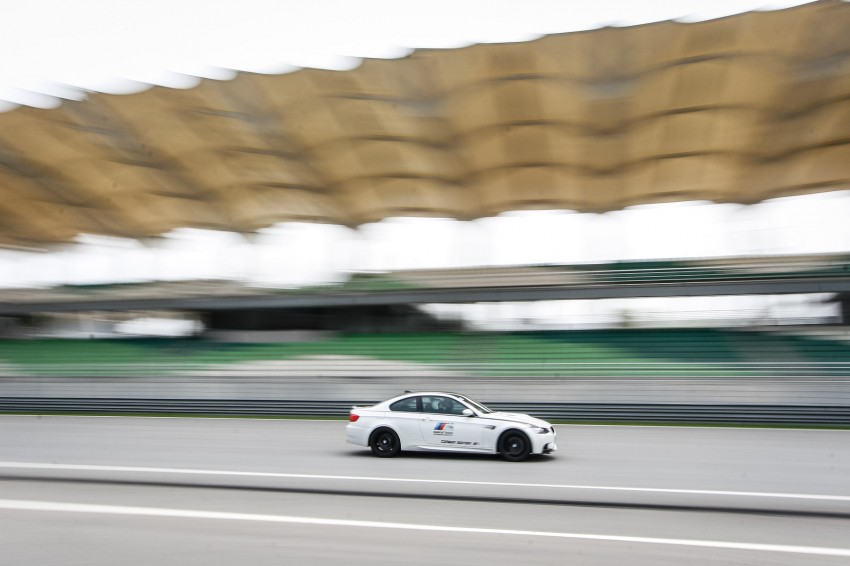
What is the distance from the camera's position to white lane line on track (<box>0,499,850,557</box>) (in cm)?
601

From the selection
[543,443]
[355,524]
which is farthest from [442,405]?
[355,524]

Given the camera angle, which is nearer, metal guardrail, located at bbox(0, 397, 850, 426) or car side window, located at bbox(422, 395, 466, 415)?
car side window, located at bbox(422, 395, 466, 415)

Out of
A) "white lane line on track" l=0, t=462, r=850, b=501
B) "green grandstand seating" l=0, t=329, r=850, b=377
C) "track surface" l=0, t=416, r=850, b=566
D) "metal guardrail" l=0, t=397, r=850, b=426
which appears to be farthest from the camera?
"green grandstand seating" l=0, t=329, r=850, b=377

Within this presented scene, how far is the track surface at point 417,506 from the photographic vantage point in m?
5.89

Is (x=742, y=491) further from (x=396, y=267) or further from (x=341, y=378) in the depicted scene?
(x=396, y=267)

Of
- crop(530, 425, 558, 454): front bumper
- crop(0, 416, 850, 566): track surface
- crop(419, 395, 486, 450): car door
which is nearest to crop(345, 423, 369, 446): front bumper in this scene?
crop(0, 416, 850, 566): track surface

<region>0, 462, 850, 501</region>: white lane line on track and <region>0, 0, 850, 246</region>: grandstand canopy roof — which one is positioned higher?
<region>0, 0, 850, 246</region>: grandstand canopy roof

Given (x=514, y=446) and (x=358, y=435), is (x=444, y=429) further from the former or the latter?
(x=358, y=435)

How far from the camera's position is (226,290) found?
31703 mm

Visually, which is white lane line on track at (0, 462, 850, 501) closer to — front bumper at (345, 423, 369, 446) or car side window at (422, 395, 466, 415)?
front bumper at (345, 423, 369, 446)

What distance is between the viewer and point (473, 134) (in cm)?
2538

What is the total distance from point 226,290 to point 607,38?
19887 mm

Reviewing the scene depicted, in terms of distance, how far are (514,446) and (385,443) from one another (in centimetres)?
222

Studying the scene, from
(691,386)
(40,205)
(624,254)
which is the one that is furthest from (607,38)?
(40,205)
